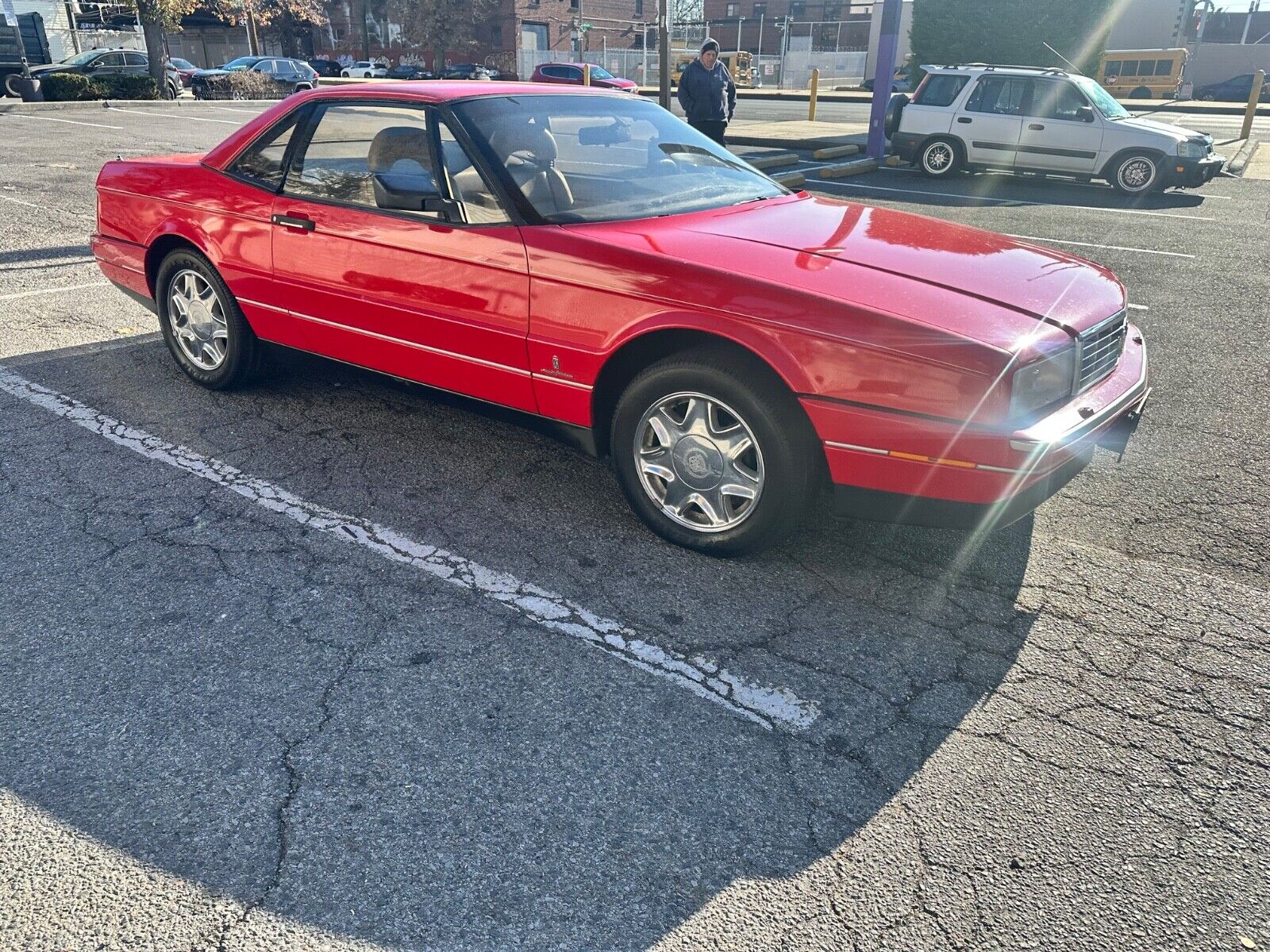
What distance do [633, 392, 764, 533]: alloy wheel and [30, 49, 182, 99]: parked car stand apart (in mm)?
30021

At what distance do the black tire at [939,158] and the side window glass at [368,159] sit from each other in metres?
12.0

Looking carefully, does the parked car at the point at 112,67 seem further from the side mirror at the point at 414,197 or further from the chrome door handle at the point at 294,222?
the side mirror at the point at 414,197

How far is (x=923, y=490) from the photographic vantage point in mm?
3059

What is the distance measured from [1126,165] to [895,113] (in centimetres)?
339

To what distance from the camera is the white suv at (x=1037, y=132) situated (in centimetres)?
1283

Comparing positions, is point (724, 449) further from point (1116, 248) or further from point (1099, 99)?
point (1099, 99)

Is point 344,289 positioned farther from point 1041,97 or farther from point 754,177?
point 1041,97

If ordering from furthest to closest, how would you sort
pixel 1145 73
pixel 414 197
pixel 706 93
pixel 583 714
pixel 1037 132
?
pixel 1145 73 < pixel 1037 132 < pixel 706 93 < pixel 414 197 < pixel 583 714

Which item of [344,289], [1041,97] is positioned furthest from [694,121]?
[344,289]

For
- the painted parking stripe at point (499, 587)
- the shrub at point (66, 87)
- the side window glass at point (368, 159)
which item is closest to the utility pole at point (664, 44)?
the side window glass at point (368, 159)

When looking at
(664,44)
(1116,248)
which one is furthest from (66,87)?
(1116,248)

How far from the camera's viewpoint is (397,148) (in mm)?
4047

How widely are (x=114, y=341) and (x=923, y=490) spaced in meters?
5.09

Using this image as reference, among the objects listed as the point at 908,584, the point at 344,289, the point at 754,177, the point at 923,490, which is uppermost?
the point at 754,177
